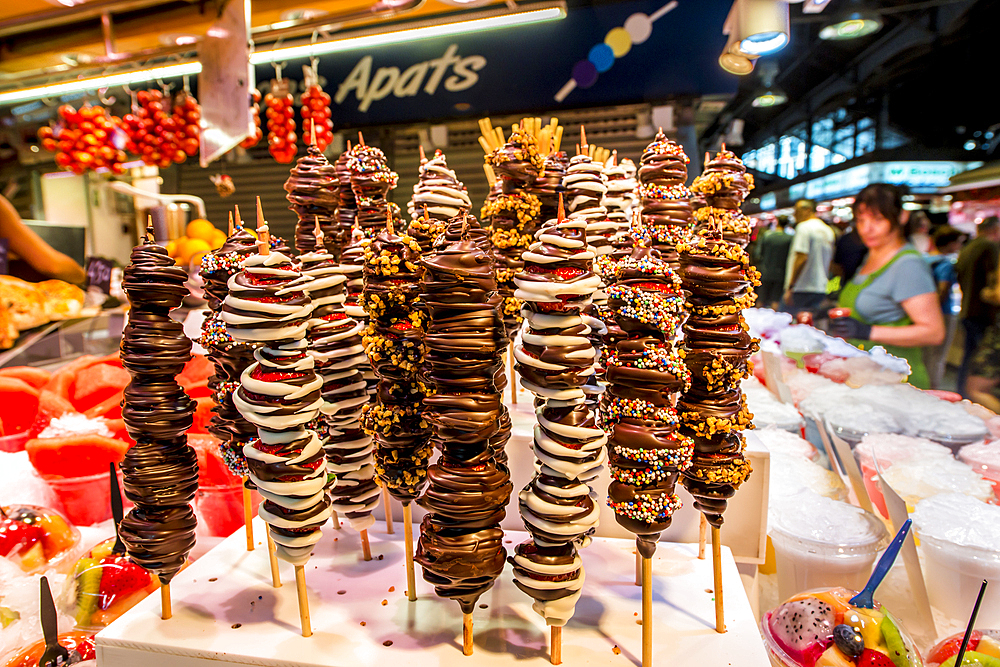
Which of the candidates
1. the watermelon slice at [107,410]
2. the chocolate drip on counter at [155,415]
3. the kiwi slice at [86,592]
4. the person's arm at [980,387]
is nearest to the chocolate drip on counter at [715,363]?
the chocolate drip on counter at [155,415]

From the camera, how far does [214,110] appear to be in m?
2.69

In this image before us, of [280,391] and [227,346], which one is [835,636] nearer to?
[280,391]

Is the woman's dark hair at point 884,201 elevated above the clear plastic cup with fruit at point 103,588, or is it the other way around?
the woman's dark hair at point 884,201

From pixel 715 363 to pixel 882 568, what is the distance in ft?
1.80

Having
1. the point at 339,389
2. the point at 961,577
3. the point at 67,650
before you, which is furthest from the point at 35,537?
the point at 961,577

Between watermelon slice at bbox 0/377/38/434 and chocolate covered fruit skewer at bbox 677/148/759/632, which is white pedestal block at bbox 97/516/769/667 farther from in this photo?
watermelon slice at bbox 0/377/38/434

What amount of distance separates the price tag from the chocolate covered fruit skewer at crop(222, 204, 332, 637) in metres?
2.53

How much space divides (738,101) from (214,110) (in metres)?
3.64

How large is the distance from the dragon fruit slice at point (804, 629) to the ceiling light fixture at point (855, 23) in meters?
4.24

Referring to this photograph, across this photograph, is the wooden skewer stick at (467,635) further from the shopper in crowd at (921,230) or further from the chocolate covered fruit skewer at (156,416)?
the shopper in crowd at (921,230)

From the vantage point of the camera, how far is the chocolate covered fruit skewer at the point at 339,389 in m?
1.23

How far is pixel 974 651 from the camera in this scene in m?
1.09

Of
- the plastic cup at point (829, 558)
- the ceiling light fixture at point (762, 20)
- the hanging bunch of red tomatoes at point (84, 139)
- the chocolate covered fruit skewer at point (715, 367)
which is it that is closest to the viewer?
the chocolate covered fruit skewer at point (715, 367)

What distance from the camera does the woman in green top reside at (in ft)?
9.96
